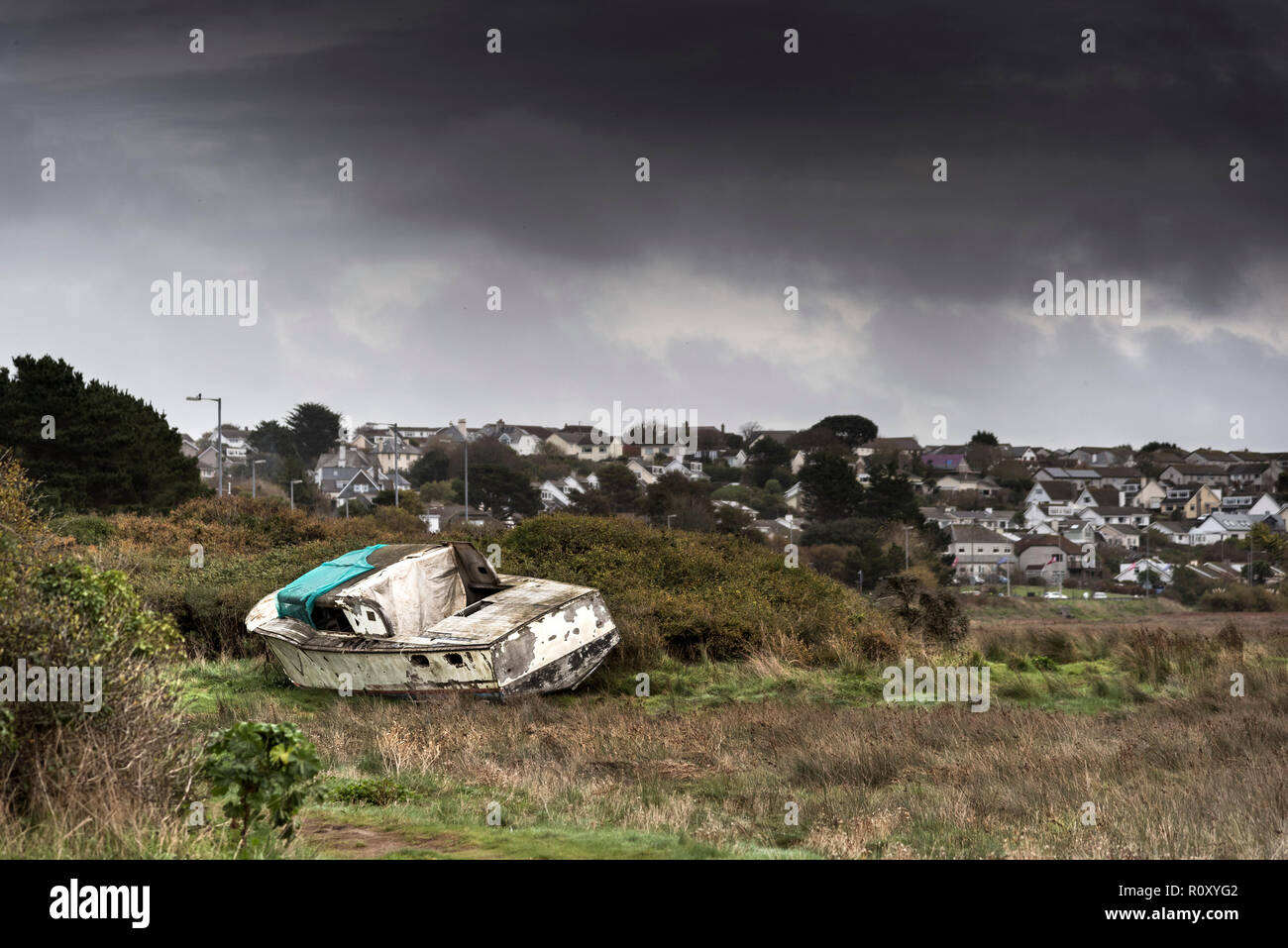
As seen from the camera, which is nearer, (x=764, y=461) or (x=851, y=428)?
(x=764, y=461)

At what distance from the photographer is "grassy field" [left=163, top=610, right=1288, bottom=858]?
321 inches

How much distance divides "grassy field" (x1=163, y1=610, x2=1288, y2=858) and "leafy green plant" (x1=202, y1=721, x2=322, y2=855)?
31 centimetres

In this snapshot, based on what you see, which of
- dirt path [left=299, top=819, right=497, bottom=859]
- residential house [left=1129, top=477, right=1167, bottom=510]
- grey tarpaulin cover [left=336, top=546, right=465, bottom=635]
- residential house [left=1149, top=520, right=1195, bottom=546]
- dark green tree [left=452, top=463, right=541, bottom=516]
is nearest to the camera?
dirt path [left=299, top=819, right=497, bottom=859]

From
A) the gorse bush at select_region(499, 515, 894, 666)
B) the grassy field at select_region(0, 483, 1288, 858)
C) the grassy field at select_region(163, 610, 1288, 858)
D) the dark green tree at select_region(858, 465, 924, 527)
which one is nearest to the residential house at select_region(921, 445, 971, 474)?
the dark green tree at select_region(858, 465, 924, 527)

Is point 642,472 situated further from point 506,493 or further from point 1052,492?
point 1052,492

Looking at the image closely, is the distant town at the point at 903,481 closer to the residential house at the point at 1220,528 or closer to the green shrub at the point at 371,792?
the residential house at the point at 1220,528

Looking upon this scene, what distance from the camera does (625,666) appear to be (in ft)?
62.7

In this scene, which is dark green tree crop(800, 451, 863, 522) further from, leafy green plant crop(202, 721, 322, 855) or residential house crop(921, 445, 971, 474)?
leafy green plant crop(202, 721, 322, 855)

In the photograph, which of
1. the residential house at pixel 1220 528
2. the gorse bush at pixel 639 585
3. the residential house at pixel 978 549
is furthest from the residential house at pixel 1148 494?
the gorse bush at pixel 639 585

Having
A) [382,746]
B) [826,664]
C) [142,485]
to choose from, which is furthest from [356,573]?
[142,485]

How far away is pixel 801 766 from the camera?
37.0 feet

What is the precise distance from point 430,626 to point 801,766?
889 centimetres

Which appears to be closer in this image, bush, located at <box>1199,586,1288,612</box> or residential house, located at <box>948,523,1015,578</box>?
bush, located at <box>1199,586,1288,612</box>

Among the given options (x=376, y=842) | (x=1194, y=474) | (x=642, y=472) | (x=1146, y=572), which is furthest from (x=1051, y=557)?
(x=376, y=842)
